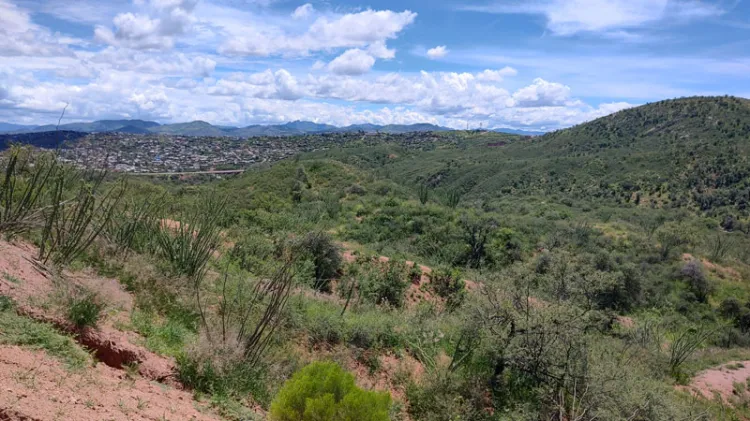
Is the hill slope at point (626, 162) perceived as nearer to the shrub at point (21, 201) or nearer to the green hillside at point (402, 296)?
the green hillside at point (402, 296)

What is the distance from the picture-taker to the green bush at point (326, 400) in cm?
504

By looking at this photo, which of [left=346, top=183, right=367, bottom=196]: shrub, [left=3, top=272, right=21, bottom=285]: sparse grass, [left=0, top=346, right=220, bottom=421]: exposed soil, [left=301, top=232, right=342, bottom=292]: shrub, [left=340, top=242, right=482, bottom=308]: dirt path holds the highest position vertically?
[left=3, top=272, right=21, bottom=285]: sparse grass

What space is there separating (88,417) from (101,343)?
2081mm

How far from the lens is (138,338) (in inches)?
261

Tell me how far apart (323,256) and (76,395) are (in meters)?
15.2

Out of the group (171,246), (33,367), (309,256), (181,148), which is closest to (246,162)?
(181,148)

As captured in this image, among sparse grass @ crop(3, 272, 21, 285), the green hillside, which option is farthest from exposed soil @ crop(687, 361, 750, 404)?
sparse grass @ crop(3, 272, 21, 285)

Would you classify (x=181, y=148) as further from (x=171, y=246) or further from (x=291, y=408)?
(x=291, y=408)

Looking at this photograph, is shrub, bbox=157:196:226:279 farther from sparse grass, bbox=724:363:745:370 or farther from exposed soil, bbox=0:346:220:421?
sparse grass, bbox=724:363:745:370

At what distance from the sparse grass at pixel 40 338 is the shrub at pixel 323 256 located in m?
13.1

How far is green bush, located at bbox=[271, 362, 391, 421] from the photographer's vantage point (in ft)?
16.5

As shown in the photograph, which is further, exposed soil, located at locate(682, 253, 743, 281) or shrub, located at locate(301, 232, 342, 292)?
exposed soil, located at locate(682, 253, 743, 281)

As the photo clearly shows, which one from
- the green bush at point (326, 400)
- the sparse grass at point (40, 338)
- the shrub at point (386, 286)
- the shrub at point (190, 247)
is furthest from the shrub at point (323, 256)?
the green bush at point (326, 400)

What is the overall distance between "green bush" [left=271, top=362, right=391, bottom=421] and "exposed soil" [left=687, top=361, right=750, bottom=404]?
44.4ft
